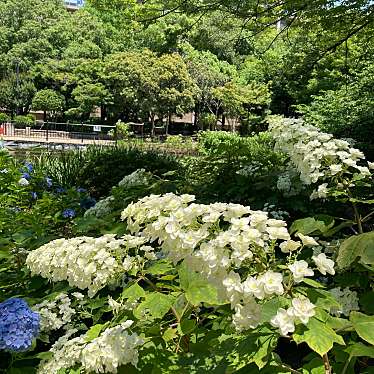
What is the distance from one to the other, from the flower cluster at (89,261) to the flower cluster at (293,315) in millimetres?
573

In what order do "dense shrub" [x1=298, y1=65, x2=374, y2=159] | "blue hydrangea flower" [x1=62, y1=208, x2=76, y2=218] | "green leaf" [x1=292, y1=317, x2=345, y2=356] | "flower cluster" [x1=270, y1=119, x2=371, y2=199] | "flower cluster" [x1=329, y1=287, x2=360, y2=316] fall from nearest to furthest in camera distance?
1. "green leaf" [x1=292, y1=317, x2=345, y2=356]
2. "flower cluster" [x1=329, y1=287, x2=360, y2=316]
3. "flower cluster" [x1=270, y1=119, x2=371, y2=199]
4. "blue hydrangea flower" [x1=62, y1=208, x2=76, y2=218]
5. "dense shrub" [x1=298, y1=65, x2=374, y2=159]

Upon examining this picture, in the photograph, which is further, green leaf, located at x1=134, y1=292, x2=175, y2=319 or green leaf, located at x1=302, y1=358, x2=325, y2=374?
green leaf, located at x1=134, y1=292, x2=175, y2=319

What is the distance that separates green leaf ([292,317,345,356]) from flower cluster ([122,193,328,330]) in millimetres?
97

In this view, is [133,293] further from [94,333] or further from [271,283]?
[271,283]

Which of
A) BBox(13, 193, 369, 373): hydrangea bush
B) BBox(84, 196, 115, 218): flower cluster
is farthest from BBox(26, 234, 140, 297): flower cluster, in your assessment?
BBox(84, 196, 115, 218): flower cluster

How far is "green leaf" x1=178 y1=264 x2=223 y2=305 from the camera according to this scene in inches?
58.7

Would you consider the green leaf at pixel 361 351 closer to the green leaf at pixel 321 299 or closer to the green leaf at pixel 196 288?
the green leaf at pixel 321 299

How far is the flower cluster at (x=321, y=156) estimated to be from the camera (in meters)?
2.03

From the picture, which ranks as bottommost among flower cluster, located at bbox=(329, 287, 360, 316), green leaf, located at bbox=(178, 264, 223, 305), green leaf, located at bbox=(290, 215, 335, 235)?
flower cluster, located at bbox=(329, 287, 360, 316)

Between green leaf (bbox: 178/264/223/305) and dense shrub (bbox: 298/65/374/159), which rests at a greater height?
dense shrub (bbox: 298/65/374/159)

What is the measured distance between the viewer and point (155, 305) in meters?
1.56

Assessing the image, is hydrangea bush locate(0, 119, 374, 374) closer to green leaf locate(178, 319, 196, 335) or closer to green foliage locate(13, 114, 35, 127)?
green leaf locate(178, 319, 196, 335)

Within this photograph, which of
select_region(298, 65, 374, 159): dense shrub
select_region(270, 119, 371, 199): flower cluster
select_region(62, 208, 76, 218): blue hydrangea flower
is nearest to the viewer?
select_region(270, 119, 371, 199): flower cluster

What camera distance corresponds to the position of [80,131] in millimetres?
35062
